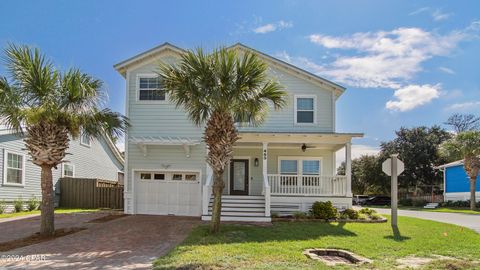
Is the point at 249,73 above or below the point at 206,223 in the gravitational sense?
above

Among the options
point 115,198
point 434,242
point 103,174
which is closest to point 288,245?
point 434,242

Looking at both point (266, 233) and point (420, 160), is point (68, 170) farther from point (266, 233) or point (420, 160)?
point (420, 160)

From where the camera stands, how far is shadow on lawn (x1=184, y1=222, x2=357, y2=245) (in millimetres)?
11344

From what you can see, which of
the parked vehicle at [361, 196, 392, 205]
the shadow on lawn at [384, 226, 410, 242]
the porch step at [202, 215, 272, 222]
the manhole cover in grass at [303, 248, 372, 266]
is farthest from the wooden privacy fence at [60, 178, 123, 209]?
the parked vehicle at [361, 196, 392, 205]

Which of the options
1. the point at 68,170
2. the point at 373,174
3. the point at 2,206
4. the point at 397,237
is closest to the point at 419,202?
the point at 373,174

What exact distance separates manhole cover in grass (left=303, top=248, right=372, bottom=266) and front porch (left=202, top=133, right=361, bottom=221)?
21.4ft

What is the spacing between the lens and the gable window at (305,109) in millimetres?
20188

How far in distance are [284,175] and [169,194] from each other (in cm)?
548

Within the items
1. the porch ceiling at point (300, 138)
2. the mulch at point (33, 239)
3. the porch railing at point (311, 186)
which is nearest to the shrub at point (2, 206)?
the mulch at point (33, 239)

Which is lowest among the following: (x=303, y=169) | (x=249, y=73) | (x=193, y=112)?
(x=303, y=169)

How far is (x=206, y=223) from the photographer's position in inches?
614

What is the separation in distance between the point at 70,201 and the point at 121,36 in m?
12.3

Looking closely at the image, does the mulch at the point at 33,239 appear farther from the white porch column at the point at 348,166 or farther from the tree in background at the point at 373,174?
the tree in background at the point at 373,174

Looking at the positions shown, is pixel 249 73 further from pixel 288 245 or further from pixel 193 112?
pixel 288 245
